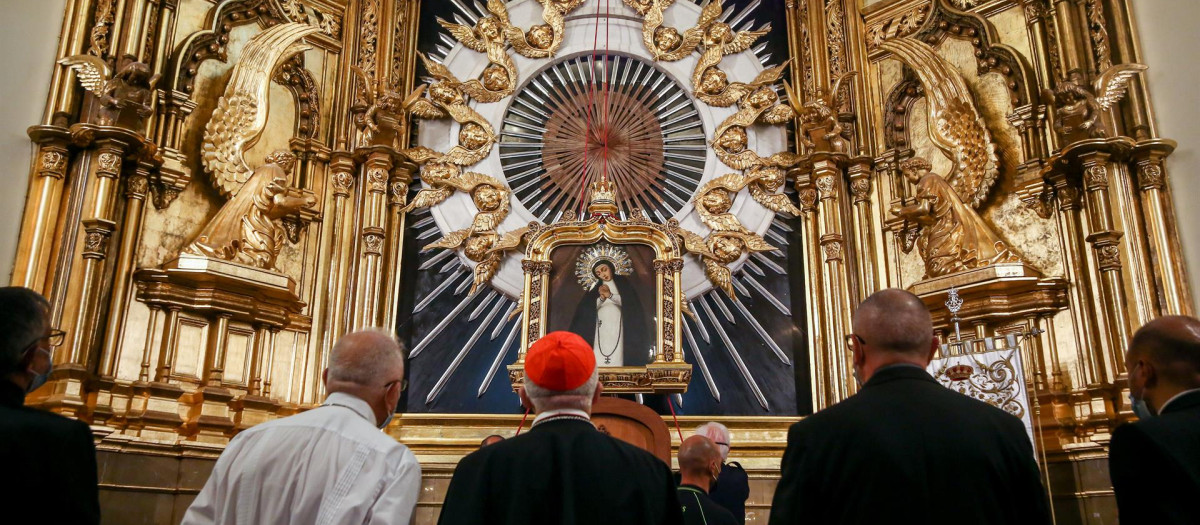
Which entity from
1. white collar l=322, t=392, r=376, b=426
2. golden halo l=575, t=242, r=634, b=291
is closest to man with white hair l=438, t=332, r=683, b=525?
white collar l=322, t=392, r=376, b=426

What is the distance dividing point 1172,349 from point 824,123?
5239 millimetres

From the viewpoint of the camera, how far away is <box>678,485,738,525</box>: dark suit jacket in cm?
338

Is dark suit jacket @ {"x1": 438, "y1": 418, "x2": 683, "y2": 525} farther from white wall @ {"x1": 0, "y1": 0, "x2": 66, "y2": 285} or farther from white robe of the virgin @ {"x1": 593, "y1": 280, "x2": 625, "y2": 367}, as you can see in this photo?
white wall @ {"x1": 0, "y1": 0, "x2": 66, "y2": 285}

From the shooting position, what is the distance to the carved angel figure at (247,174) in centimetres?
675

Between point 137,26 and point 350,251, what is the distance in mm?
2217

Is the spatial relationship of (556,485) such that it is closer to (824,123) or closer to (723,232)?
(723,232)

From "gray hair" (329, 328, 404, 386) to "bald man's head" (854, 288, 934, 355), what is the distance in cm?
127

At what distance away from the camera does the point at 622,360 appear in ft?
22.0

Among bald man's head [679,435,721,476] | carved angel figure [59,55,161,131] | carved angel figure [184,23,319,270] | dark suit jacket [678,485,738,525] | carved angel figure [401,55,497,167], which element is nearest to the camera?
dark suit jacket [678,485,738,525]

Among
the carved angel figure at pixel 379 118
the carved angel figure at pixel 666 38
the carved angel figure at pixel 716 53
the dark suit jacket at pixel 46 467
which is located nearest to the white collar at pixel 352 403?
the dark suit jacket at pixel 46 467

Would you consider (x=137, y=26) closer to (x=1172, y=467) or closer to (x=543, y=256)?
(x=543, y=256)

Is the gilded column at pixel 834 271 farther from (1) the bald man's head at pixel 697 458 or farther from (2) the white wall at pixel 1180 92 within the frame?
(1) the bald man's head at pixel 697 458

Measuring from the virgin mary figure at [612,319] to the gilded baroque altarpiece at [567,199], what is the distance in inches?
6.2

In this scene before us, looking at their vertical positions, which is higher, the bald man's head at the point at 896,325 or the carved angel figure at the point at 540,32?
the carved angel figure at the point at 540,32
